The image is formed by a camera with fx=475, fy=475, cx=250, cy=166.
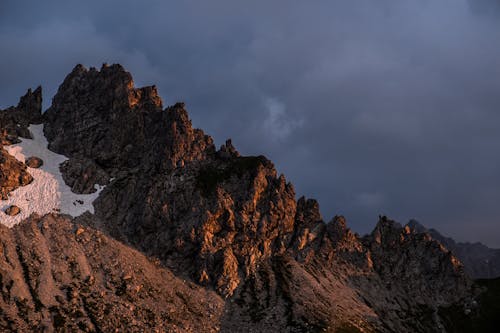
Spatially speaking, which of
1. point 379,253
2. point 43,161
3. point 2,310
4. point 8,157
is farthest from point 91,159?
point 379,253

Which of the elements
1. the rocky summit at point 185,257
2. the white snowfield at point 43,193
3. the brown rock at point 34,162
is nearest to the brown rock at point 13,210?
the white snowfield at point 43,193

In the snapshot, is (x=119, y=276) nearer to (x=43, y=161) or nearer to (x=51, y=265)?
(x=51, y=265)

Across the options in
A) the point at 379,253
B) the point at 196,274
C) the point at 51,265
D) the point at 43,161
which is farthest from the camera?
the point at 379,253

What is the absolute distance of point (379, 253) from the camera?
200 m

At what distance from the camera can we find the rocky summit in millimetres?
124812

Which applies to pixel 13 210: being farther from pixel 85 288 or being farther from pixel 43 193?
pixel 85 288

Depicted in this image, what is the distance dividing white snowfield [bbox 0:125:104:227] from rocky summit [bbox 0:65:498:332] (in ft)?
3.49

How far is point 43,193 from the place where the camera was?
165 meters

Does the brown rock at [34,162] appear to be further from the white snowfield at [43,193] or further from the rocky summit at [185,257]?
the white snowfield at [43,193]

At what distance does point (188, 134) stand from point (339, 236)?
74.2 m

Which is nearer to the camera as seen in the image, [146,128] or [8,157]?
[8,157]

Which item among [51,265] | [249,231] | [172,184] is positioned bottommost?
[51,265]

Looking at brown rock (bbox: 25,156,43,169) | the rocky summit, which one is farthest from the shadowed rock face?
brown rock (bbox: 25,156,43,169)

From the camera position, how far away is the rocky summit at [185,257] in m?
125
